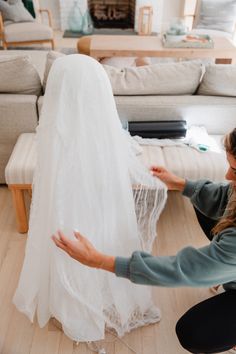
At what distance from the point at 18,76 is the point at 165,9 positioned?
4443mm

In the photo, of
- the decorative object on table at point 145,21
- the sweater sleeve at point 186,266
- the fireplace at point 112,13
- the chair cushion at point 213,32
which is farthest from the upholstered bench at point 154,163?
the fireplace at point 112,13

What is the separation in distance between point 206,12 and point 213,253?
408cm

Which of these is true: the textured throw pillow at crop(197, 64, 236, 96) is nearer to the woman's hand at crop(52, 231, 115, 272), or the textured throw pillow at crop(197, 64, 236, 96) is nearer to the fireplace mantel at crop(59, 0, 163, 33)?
the woman's hand at crop(52, 231, 115, 272)

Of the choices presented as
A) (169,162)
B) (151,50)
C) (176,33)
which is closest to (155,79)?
(169,162)

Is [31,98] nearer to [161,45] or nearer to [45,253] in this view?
[45,253]

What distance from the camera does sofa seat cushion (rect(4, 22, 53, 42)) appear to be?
400 centimetres

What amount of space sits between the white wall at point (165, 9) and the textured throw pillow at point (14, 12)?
3.83ft

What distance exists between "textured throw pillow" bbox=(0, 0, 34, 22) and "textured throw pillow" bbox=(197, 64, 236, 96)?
3273 mm

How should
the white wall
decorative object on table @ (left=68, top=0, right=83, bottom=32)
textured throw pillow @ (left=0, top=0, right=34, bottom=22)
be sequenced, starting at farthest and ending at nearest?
the white wall, decorative object on table @ (left=68, top=0, right=83, bottom=32), textured throw pillow @ (left=0, top=0, right=34, bottom=22)

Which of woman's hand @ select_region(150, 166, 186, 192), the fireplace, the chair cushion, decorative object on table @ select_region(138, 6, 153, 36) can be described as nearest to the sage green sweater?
woman's hand @ select_region(150, 166, 186, 192)

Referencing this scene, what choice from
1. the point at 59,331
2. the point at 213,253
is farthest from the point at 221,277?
the point at 59,331

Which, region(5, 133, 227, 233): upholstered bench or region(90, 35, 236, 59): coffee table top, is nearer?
region(5, 133, 227, 233): upholstered bench

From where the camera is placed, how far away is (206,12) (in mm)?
4121

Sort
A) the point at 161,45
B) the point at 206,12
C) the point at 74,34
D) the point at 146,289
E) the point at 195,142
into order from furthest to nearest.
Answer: the point at 74,34, the point at 206,12, the point at 161,45, the point at 195,142, the point at 146,289
